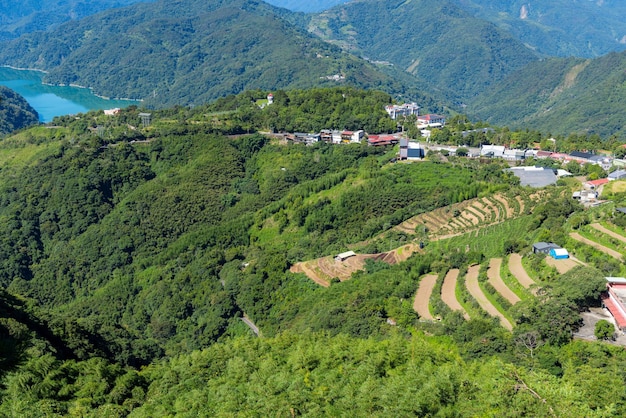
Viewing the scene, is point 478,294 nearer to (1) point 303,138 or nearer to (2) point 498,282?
(2) point 498,282

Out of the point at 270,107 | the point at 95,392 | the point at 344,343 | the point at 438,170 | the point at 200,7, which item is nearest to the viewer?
the point at 95,392

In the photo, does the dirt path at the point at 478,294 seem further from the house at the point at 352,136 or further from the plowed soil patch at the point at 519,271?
the house at the point at 352,136

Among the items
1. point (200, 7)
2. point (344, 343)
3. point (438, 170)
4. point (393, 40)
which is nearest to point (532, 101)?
point (393, 40)

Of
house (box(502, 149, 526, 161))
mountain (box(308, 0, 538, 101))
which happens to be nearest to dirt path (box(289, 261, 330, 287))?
house (box(502, 149, 526, 161))

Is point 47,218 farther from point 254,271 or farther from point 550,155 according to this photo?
point 550,155

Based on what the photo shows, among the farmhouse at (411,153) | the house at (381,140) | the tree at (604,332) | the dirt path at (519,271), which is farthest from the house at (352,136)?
the tree at (604,332)

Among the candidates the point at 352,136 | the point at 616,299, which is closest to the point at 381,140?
the point at 352,136
